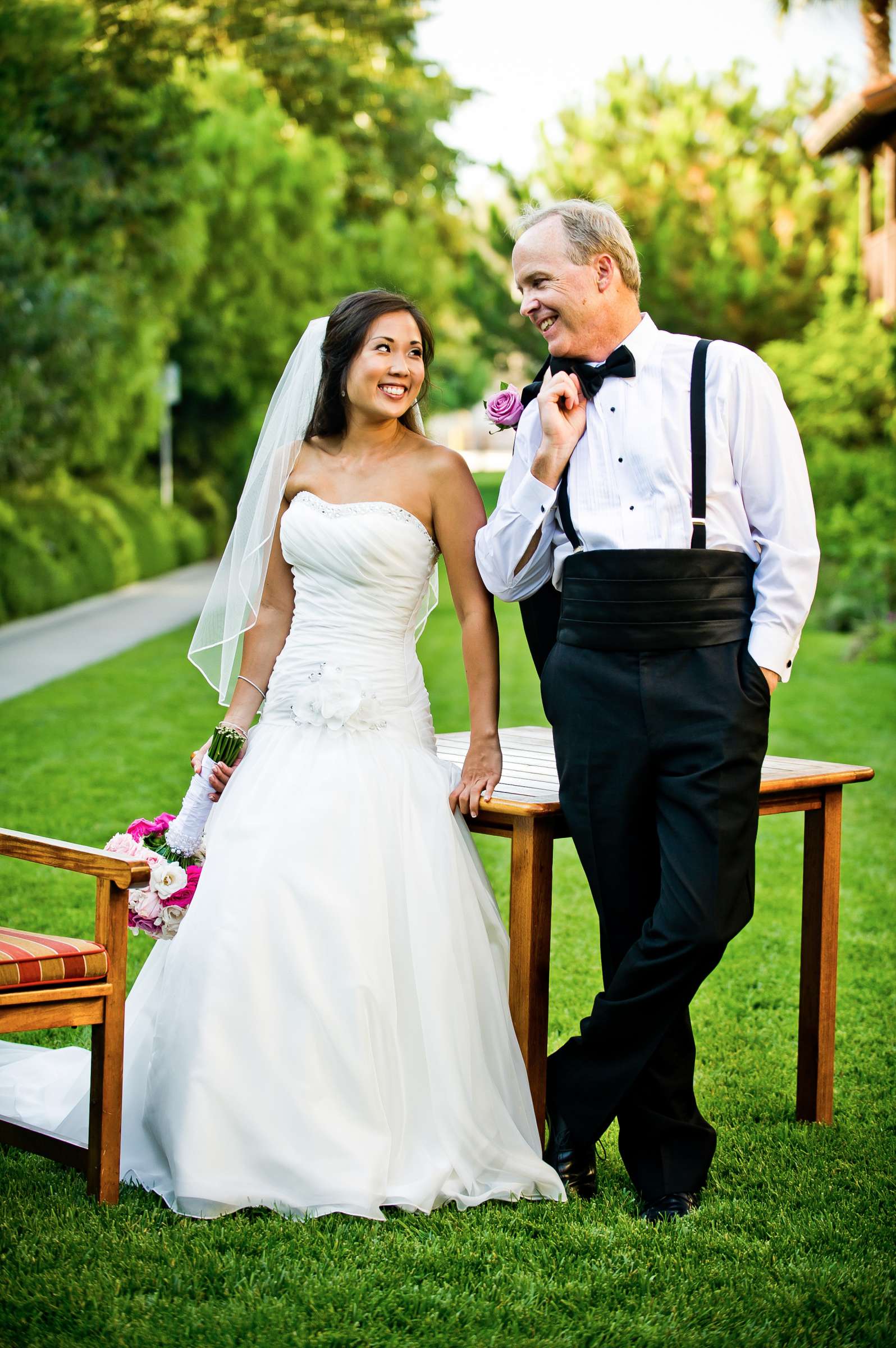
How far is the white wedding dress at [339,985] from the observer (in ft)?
11.8

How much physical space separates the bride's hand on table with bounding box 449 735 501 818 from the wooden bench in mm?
841

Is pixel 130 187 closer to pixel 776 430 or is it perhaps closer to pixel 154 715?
pixel 154 715

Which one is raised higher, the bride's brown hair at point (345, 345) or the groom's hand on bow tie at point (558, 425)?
the bride's brown hair at point (345, 345)

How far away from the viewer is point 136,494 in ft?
89.9

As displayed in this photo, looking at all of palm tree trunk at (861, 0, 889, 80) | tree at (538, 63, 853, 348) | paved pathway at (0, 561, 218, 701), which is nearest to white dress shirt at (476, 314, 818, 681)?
paved pathway at (0, 561, 218, 701)

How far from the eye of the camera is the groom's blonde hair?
3570 millimetres

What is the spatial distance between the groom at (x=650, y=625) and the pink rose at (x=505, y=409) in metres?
0.19

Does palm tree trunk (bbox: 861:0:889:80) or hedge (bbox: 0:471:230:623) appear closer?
hedge (bbox: 0:471:230:623)

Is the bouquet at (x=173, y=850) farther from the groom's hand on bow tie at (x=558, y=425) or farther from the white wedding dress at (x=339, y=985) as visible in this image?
the groom's hand on bow tie at (x=558, y=425)

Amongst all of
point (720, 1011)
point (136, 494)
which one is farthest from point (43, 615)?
point (720, 1011)

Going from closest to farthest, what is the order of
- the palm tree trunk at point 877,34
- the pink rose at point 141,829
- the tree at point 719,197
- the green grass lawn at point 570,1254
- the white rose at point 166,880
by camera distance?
the green grass lawn at point 570,1254
the white rose at point 166,880
the pink rose at point 141,829
the palm tree trunk at point 877,34
the tree at point 719,197

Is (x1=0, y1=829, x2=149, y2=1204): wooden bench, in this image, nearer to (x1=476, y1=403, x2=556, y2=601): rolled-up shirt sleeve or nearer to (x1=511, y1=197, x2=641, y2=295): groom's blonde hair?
(x1=476, y1=403, x2=556, y2=601): rolled-up shirt sleeve

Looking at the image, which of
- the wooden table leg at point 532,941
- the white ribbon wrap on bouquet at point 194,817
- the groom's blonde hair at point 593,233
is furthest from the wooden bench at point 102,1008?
the groom's blonde hair at point 593,233

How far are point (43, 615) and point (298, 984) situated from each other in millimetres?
17166
